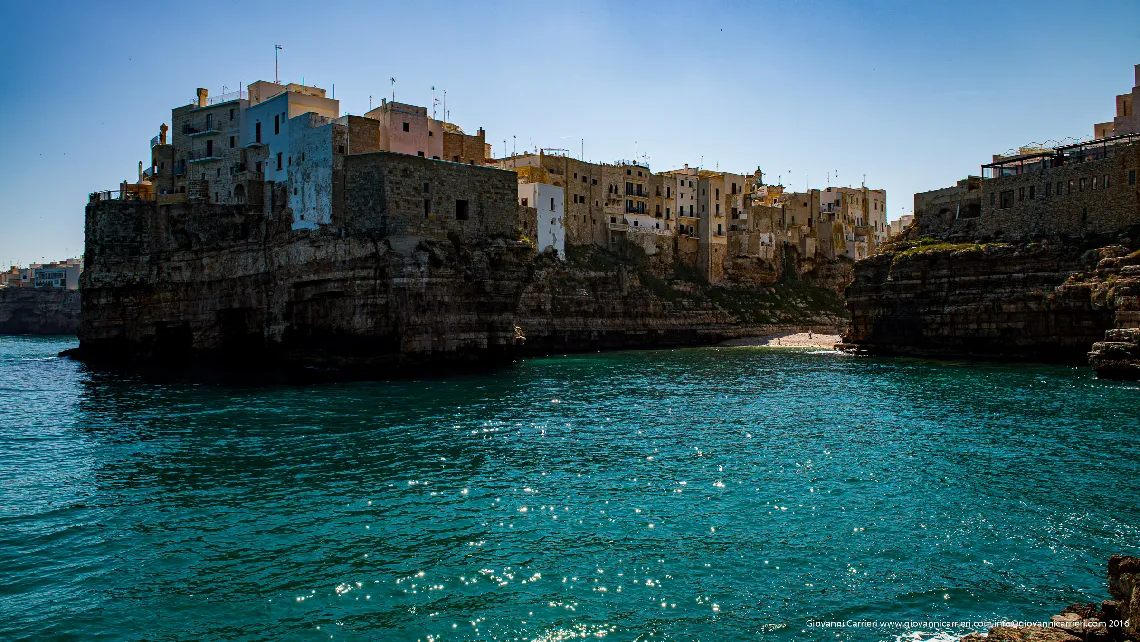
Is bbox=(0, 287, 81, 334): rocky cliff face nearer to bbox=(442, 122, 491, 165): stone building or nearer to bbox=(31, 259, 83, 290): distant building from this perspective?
bbox=(31, 259, 83, 290): distant building

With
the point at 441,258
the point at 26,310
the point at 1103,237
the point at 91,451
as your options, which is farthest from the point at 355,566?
the point at 26,310

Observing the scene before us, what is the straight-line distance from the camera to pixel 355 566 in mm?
13977

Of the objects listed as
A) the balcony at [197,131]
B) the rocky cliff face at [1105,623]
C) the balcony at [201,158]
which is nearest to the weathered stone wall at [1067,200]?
the rocky cliff face at [1105,623]

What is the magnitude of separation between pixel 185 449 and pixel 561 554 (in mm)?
15616

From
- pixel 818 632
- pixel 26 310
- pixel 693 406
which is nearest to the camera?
pixel 818 632

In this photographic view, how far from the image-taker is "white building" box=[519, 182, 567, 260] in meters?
77.4

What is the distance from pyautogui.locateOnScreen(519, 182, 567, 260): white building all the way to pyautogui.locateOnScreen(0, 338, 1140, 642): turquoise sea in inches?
1808

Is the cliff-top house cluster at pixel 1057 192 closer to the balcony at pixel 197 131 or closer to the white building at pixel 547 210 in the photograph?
the white building at pixel 547 210

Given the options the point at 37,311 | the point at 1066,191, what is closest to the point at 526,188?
the point at 1066,191

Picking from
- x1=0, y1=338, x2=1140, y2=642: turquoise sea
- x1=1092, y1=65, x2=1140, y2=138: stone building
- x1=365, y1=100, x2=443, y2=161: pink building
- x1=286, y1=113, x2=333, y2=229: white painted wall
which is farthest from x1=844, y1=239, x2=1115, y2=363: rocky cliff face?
x1=286, y1=113, x2=333, y2=229: white painted wall

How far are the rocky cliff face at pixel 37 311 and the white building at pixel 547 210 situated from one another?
298 ft

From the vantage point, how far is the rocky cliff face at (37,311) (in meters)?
127

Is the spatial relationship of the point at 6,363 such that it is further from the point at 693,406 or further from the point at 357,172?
the point at 693,406

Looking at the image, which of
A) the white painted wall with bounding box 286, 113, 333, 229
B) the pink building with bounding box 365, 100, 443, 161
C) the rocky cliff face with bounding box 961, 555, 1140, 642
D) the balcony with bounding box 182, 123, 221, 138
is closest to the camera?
the rocky cliff face with bounding box 961, 555, 1140, 642
